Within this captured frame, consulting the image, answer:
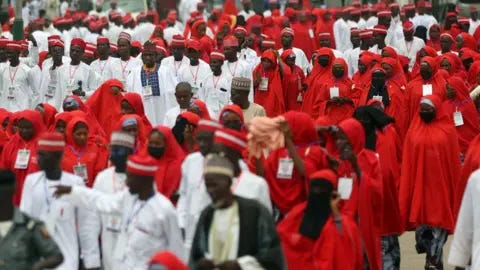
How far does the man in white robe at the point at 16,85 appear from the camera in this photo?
82.6ft

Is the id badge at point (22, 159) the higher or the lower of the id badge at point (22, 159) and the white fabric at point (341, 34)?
the higher

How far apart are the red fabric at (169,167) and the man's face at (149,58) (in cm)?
901

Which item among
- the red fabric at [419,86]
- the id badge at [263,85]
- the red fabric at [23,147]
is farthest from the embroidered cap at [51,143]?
the id badge at [263,85]

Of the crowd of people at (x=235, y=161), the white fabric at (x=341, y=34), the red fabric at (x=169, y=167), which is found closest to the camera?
the crowd of people at (x=235, y=161)

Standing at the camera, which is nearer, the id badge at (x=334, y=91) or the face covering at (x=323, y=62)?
the id badge at (x=334, y=91)

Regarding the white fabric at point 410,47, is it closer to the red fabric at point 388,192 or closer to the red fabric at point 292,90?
the red fabric at point 292,90

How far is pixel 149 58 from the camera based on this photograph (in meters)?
Answer: 23.6

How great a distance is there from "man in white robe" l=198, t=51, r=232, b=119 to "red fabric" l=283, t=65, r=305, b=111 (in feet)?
3.30

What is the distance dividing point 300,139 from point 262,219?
3296 mm

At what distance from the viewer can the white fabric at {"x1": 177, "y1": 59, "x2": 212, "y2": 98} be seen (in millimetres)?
24578

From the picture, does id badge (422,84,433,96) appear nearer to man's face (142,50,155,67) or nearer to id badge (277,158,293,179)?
man's face (142,50,155,67)

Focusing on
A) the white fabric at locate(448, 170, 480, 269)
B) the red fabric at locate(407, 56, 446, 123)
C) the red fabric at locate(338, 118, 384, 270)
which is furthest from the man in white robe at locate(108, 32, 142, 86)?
the white fabric at locate(448, 170, 480, 269)

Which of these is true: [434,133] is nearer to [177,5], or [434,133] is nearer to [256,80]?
[256,80]

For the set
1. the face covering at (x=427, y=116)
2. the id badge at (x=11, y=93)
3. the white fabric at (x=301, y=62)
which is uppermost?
the face covering at (x=427, y=116)
